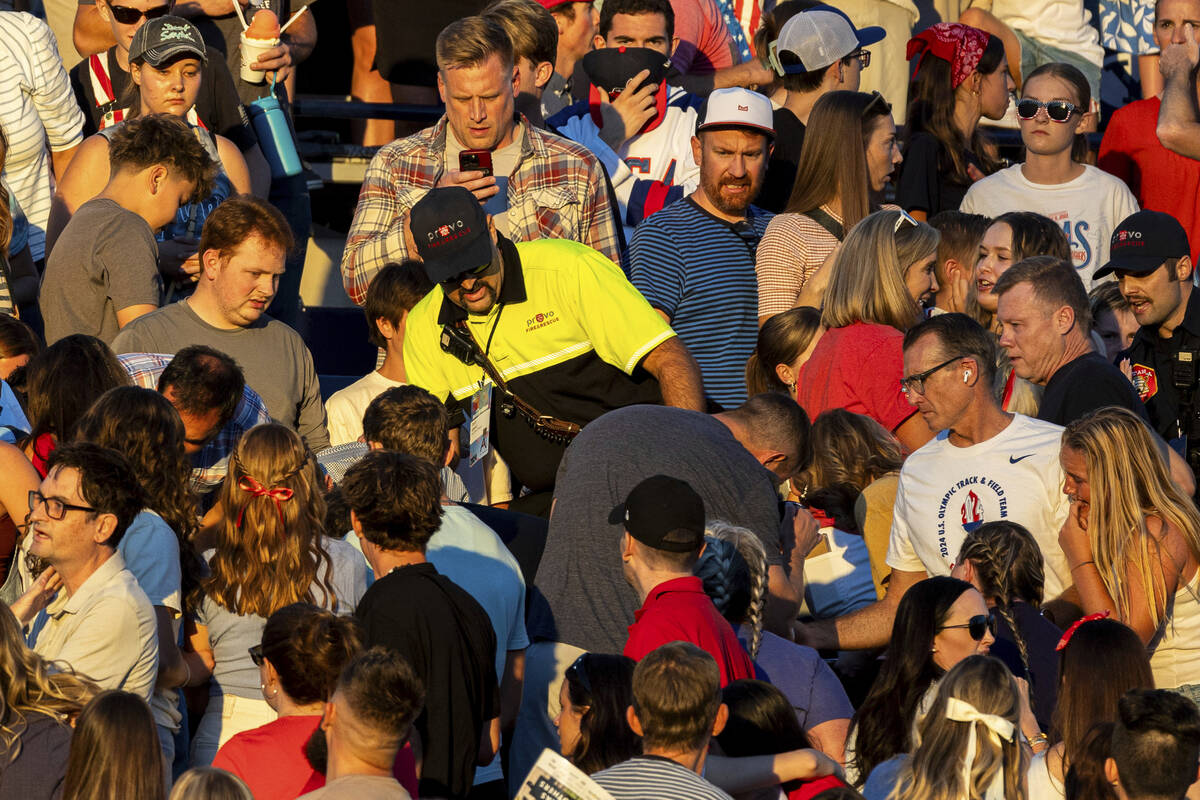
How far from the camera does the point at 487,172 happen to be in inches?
269

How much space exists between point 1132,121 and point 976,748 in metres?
5.73

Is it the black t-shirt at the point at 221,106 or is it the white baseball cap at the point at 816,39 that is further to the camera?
the white baseball cap at the point at 816,39

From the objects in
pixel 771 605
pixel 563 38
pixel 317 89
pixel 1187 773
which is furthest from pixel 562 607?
pixel 317 89

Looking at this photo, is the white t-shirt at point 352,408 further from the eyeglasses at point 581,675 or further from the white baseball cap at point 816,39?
the white baseball cap at point 816,39

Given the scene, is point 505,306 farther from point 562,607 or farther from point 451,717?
point 451,717

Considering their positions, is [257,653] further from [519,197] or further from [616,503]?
[519,197]

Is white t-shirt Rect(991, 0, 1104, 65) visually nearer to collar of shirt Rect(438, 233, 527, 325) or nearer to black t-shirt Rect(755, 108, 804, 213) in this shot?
black t-shirt Rect(755, 108, 804, 213)

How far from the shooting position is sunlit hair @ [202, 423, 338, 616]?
4957 mm

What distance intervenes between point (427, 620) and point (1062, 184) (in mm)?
4839

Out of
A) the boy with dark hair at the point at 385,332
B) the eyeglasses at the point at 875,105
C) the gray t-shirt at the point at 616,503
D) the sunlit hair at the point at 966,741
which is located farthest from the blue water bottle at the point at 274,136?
the sunlit hair at the point at 966,741

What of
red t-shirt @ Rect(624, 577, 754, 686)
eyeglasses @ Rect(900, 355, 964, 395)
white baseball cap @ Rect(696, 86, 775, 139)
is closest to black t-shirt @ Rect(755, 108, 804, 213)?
white baseball cap @ Rect(696, 86, 775, 139)

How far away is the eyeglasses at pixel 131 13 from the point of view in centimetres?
784

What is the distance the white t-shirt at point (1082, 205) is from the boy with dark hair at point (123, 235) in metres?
3.90

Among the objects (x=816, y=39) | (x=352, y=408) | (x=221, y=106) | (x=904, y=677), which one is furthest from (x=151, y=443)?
(x=816, y=39)
